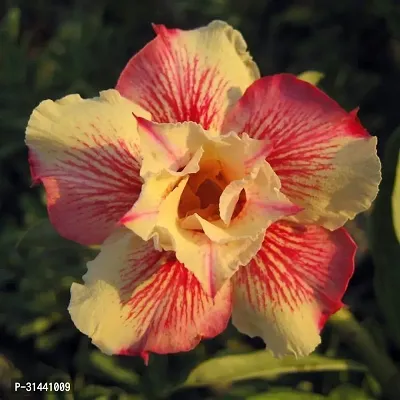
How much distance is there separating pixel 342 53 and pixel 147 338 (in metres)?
0.76

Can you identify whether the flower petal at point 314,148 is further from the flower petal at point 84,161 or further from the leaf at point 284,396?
the leaf at point 284,396

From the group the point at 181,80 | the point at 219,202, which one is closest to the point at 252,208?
the point at 219,202

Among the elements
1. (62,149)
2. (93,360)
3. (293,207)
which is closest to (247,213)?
(293,207)

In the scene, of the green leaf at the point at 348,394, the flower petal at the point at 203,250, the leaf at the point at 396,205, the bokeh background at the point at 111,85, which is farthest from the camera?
the bokeh background at the point at 111,85

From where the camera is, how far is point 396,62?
1276 millimetres

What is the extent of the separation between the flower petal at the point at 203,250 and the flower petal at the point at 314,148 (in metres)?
0.07

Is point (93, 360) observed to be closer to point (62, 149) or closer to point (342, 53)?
point (62, 149)

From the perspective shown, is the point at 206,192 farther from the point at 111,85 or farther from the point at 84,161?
the point at 111,85

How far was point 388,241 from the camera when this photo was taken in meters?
0.83

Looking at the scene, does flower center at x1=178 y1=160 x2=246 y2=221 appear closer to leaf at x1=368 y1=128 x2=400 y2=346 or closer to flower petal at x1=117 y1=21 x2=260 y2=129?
flower petal at x1=117 y1=21 x2=260 y2=129

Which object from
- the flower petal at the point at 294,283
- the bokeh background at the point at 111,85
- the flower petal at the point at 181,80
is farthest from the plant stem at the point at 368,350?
the flower petal at the point at 181,80

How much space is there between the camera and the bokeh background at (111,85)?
1.04 m

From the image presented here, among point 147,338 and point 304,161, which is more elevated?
point 304,161

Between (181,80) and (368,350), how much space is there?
40cm
